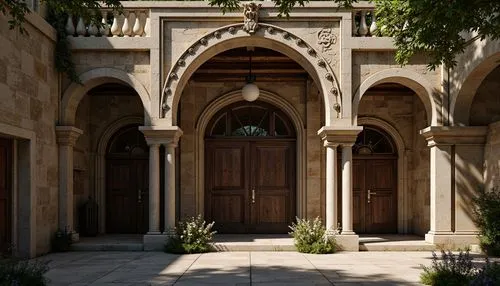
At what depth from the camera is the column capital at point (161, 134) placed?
1154cm

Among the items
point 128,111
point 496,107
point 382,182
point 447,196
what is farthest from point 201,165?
point 496,107

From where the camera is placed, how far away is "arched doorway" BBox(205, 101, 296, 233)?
14281mm

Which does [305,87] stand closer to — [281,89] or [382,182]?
[281,89]

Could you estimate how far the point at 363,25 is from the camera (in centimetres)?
1173

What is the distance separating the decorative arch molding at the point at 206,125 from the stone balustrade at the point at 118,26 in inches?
114

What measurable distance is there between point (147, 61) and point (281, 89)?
12.1ft

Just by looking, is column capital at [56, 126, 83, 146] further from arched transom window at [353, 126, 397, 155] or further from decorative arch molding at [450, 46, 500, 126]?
decorative arch molding at [450, 46, 500, 126]

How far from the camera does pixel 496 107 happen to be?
11.8m

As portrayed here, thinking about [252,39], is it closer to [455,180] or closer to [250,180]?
[250,180]

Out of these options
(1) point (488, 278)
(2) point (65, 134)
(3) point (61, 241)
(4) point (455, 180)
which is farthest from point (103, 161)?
(1) point (488, 278)

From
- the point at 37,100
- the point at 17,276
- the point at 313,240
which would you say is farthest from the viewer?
the point at 313,240

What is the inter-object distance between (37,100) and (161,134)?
7.60 ft

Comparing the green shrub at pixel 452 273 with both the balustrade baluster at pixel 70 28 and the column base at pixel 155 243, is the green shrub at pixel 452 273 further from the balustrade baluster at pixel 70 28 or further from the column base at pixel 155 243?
the balustrade baluster at pixel 70 28

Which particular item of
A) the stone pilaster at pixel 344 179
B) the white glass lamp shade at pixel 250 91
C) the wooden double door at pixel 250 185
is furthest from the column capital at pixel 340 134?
the wooden double door at pixel 250 185
